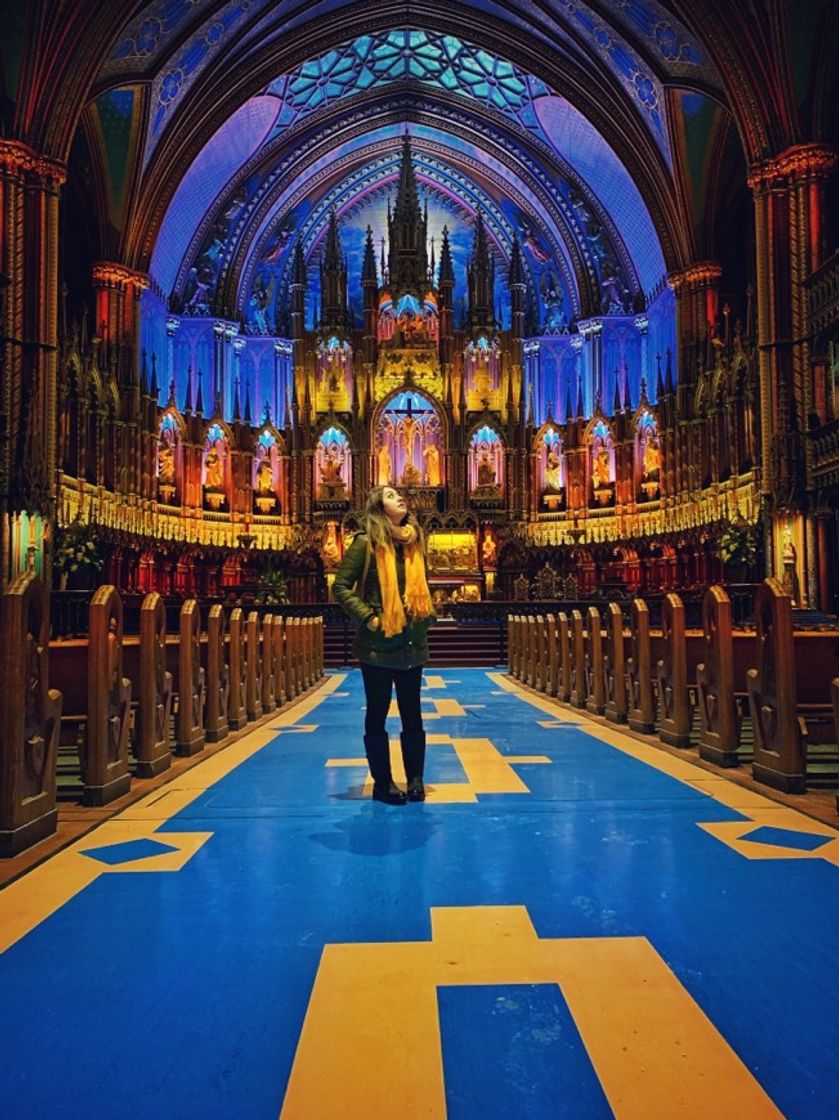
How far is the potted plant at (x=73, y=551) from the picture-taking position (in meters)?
17.7

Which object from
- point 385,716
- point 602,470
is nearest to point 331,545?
Answer: point 602,470

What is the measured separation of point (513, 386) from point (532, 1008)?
28072mm

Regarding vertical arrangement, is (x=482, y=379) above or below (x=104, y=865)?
above

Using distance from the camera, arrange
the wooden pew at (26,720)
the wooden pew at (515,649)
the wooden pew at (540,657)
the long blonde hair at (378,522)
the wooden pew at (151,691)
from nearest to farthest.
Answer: the wooden pew at (26,720) → the long blonde hair at (378,522) → the wooden pew at (151,691) → the wooden pew at (540,657) → the wooden pew at (515,649)

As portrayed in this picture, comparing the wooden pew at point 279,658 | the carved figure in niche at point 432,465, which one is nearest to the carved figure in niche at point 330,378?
the carved figure in niche at point 432,465

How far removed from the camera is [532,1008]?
2549mm

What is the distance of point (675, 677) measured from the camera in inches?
289

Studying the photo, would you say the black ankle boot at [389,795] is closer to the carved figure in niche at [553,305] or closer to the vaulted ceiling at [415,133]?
the vaulted ceiling at [415,133]

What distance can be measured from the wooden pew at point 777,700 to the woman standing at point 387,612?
2159mm

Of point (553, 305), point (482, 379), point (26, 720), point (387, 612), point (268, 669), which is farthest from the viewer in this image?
point (553, 305)

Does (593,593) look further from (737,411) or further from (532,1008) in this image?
(532,1008)

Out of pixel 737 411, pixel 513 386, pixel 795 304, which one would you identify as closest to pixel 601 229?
pixel 513 386

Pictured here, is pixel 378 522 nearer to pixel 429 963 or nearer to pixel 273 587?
pixel 429 963

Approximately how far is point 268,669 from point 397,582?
6070 millimetres
